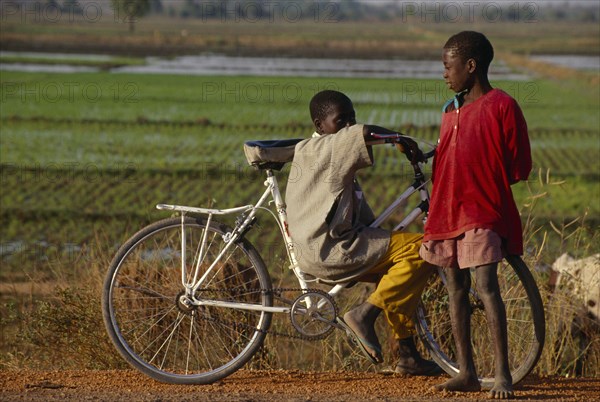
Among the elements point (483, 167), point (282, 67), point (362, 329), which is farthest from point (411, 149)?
point (282, 67)

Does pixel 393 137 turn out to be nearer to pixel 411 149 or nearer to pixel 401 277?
pixel 411 149

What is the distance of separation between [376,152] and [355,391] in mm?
14328

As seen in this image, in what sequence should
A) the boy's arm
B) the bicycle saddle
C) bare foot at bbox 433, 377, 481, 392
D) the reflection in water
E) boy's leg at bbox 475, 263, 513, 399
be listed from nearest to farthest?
the boy's arm → boy's leg at bbox 475, 263, 513, 399 → bare foot at bbox 433, 377, 481, 392 → the bicycle saddle → the reflection in water

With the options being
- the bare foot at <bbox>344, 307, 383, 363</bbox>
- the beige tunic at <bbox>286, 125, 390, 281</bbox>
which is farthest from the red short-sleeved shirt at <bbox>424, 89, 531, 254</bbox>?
the bare foot at <bbox>344, 307, 383, 363</bbox>

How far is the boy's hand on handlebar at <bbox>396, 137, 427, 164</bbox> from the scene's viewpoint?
13.9 ft

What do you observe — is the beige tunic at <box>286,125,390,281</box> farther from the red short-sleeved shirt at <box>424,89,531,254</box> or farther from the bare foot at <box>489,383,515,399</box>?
the bare foot at <box>489,383,515,399</box>

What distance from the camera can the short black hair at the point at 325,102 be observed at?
4395 mm

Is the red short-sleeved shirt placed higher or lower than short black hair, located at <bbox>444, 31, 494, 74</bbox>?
lower

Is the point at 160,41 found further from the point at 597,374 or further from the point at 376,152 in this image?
the point at 597,374

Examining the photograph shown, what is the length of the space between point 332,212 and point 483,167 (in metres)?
0.67

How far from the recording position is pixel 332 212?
429 cm

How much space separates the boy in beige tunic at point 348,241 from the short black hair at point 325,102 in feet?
0.43

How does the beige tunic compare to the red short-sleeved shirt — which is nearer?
the red short-sleeved shirt

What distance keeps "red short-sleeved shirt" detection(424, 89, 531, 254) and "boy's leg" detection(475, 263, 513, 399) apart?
17cm
